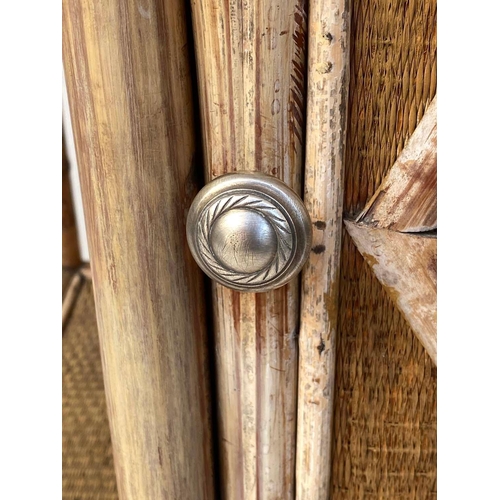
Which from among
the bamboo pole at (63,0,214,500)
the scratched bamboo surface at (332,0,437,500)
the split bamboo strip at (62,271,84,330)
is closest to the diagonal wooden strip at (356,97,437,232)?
the scratched bamboo surface at (332,0,437,500)

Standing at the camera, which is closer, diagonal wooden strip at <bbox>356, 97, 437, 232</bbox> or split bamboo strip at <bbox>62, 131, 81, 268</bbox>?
diagonal wooden strip at <bbox>356, 97, 437, 232</bbox>

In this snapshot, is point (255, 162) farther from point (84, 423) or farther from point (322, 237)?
point (84, 423)

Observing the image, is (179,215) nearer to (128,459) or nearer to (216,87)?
(216,87)

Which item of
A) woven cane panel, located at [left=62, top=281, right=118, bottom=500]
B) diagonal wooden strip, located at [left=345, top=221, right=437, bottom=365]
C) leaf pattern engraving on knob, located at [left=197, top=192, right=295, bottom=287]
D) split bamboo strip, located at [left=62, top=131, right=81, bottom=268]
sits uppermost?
leaf pattern engraving on knob, located at [left=197, top=192, right=295, bottom=287]

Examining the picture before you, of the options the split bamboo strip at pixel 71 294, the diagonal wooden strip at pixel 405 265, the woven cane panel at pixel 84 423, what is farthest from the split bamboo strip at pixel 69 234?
the diagonal wooden strip at pixel 405 265

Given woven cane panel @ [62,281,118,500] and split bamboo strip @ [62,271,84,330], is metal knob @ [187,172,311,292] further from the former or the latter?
split bamboo strip @ [62,271,84,330]

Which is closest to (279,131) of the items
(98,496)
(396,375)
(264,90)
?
(264,90)

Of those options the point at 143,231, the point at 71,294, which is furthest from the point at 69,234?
the point at 143,231

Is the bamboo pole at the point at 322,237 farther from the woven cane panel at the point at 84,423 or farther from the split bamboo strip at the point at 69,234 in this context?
the split bamboo strip at the point at 69,234
